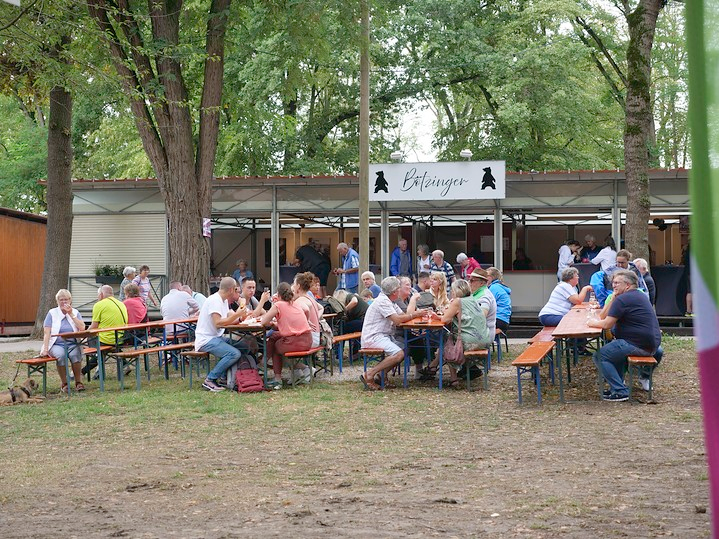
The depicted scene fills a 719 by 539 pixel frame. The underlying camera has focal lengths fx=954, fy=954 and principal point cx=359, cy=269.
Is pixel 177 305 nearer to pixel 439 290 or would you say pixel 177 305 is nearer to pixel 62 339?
pixel 62 339

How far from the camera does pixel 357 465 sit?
6.70 m

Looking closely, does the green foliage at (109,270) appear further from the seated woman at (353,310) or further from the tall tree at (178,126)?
the seated woman at (353,310)

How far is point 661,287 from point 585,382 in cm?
809

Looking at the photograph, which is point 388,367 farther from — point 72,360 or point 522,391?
point 72,360

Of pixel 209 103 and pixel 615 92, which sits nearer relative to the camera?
pixel 209 103

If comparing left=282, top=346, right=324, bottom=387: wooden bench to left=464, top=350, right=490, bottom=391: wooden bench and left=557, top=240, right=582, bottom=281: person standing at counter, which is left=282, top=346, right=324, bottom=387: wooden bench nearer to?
left=464, top=350, right=490, bottom=391: wooden bench

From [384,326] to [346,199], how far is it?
31.4ft

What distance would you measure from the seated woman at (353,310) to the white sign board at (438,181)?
523 cm

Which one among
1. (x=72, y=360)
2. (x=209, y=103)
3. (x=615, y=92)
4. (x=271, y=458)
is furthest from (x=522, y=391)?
(x=615, y=92)

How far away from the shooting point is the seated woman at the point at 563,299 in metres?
12.7

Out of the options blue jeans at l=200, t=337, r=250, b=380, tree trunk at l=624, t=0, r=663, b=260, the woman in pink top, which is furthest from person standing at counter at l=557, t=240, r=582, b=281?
blue jeans at l=200, t=337, r=250, b=380

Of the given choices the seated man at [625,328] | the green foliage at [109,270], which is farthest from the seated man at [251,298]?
the green foliage at [109,270]

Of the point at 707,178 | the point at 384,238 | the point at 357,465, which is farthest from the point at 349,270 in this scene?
the point at 707,178

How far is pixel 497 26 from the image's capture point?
93.4 ft
